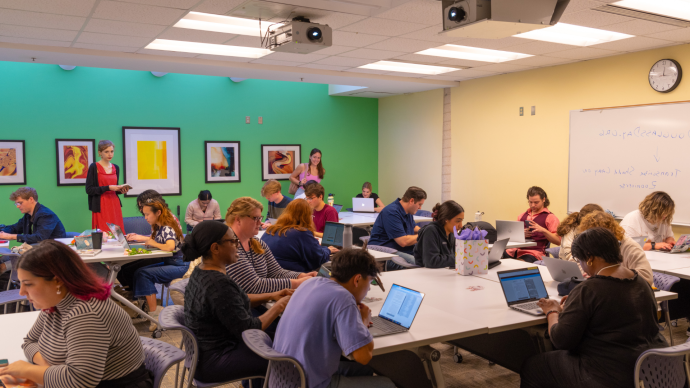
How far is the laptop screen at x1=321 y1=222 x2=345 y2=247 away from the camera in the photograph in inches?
186

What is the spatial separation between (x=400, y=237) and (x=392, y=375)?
229 centimetres

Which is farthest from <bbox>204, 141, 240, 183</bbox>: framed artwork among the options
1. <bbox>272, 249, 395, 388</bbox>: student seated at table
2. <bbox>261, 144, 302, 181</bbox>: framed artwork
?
<bbox>272, 249, 395, 388</bbox>: student seated at table

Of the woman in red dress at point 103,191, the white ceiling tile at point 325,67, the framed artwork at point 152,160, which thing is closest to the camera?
the woman in red dress at point 103,191

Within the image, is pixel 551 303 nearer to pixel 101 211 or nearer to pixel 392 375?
pixel 392 375

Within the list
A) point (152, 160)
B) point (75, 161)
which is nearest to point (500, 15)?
point (152, 160)

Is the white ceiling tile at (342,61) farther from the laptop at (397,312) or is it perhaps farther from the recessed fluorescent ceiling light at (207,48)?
the laptop at (397,312)

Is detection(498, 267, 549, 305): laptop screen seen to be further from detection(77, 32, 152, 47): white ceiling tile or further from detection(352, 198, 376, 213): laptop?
detection(352, 198, 376, 213): laptop

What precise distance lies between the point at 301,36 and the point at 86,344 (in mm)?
3180

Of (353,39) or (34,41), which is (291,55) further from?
(34,41)

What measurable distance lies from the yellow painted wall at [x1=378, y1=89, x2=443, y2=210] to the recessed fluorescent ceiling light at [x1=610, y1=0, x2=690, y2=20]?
433cm

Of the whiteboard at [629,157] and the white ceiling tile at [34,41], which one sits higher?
the white ceiling tile at [34,41]

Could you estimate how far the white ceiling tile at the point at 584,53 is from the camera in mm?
5789

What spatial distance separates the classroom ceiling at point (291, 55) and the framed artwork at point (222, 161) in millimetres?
1829

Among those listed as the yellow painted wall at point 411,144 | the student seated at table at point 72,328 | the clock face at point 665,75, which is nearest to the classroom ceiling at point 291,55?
the clock face at point 665,75
